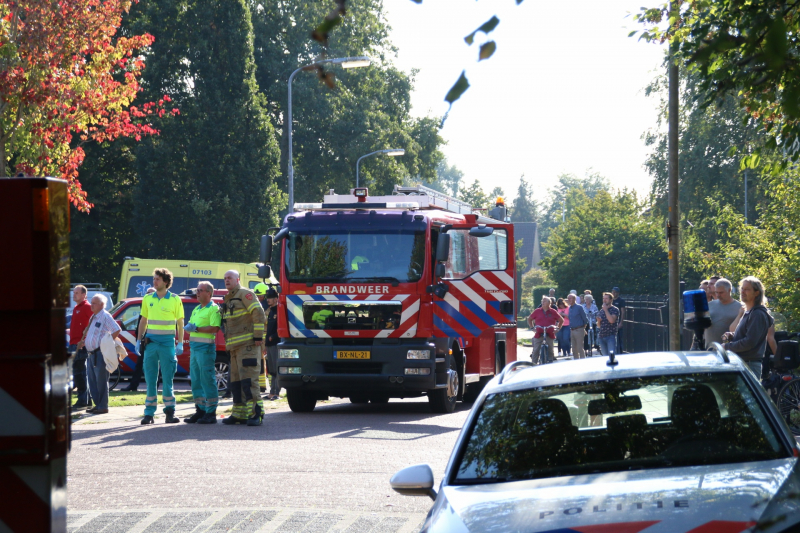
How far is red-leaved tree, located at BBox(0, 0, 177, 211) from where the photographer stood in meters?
15.8

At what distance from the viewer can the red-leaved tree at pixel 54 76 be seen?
15.8 metres

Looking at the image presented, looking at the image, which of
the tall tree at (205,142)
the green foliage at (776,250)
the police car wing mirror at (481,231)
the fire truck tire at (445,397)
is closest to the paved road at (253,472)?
the fire truck tire at (445,397)

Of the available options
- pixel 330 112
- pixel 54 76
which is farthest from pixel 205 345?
Answer: pixel 330 112

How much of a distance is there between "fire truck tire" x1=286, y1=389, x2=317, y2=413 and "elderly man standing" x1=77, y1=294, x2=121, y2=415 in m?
2.70

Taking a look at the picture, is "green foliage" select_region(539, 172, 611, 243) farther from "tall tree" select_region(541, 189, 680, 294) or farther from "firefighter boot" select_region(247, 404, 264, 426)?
"firefighter boot" select_region(247, 404, 264, 426)

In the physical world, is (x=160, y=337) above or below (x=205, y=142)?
below

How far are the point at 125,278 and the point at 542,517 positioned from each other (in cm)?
2338

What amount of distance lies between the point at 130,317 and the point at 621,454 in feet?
57.0

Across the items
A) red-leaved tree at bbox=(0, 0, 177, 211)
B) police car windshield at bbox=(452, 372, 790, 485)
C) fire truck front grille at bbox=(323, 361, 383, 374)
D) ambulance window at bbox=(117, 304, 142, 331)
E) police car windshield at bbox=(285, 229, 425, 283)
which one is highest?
red-leaved tree at bbox=(0, 0, 177, 211)

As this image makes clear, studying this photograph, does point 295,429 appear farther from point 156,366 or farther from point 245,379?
point 156,366

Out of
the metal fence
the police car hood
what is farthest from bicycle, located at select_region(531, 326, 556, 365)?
the police car hood

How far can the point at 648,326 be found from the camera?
26641 millimetres

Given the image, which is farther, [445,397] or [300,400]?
[300,400]

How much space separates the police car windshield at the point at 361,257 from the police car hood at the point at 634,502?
34.0ft
